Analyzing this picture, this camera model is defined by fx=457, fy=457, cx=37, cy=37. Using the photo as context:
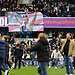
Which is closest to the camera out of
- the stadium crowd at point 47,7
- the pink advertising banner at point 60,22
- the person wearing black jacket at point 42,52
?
the person wearing black jacket at point 42,52

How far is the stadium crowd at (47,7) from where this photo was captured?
35844 mm

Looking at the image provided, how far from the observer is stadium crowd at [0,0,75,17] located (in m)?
35.8

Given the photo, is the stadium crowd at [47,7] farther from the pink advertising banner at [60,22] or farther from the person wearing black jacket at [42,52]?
the person wearing black jacket at [42,52]

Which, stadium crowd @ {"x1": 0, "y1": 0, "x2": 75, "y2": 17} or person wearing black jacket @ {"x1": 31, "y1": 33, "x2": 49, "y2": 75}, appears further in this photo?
stadium crowd @ {"x1": 0, "y1": 0, "x2": 75, "y2": 17}

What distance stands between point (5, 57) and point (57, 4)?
23.7 m

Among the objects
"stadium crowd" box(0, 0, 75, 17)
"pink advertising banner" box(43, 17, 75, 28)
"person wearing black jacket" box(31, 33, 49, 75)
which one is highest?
"person wearing black jacket" box(31, 33, 49, 75)

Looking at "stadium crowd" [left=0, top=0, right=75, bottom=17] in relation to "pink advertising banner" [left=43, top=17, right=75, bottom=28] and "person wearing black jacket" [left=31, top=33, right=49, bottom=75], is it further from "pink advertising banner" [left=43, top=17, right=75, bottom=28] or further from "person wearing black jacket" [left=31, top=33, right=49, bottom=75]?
"person wearing black jacket" [left=31, top=33, right=49, bottom=75]

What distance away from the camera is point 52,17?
1346 inches

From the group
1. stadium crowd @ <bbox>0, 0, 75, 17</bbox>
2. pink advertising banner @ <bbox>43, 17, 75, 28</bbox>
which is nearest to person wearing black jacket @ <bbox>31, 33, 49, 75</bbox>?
pink advertising banner @ <bbox>43, 17, 75, 28</bbox>

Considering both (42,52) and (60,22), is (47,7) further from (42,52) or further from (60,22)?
(42,52)

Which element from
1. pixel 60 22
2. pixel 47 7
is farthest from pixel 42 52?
pixel 47 7

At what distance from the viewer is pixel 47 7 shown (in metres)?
37.1

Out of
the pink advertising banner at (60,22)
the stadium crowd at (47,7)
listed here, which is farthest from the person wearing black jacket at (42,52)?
the stadium crowd at (47,7)

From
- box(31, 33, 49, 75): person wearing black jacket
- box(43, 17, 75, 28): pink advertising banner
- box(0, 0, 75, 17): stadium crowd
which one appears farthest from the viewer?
box(0, 0, 75, 17): stadium crowd
